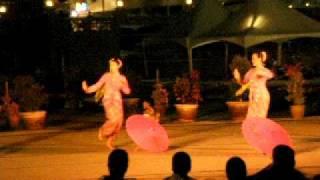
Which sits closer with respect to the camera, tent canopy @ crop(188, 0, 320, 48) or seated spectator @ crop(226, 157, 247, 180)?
seated spectator @ crop(226, 157, 247, 180)

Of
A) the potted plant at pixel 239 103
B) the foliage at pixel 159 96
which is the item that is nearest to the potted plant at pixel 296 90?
the potted plant at pixel 239 103

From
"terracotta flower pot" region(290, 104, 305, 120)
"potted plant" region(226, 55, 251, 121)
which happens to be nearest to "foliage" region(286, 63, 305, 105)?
"terracotta flower pot" region(290, 104, 305, 120)

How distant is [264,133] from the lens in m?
13.0

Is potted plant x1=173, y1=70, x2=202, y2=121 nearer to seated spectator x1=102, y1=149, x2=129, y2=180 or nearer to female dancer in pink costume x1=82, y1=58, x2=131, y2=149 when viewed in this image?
female dancer in pink costume x1=82, y1=58, x2=131, y2=149

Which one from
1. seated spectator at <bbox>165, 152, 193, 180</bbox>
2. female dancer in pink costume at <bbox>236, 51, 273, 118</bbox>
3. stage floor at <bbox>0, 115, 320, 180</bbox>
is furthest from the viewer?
female dancer in pink costume at <bbox>236, 51, 273, 118</bbox>

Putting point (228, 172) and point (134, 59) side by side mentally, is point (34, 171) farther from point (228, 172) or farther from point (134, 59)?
point (134, 59)

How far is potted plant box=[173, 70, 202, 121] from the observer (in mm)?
21578

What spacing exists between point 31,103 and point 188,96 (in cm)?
410

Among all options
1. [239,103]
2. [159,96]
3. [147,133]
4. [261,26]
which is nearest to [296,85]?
[239,103]

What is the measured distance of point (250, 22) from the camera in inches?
1121

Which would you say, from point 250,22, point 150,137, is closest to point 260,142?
point 150,137

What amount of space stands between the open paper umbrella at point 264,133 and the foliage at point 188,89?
816 cm

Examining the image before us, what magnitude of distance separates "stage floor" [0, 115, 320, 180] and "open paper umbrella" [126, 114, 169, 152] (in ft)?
0.63

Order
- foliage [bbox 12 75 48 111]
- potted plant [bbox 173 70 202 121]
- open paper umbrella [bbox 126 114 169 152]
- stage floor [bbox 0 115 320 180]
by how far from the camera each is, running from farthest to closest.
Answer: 1. potted plant [bbox 173 70 202 121]
2. foliage [bbox 12 75 48 111]
3. open paper umbrella [bbox 126 114 169 152]
4. stage floor [bbox 0 115 320 180]
